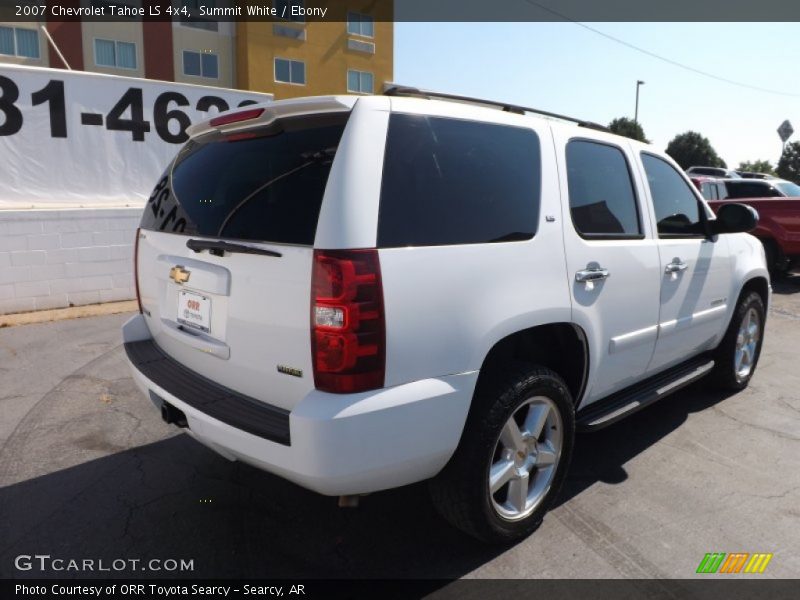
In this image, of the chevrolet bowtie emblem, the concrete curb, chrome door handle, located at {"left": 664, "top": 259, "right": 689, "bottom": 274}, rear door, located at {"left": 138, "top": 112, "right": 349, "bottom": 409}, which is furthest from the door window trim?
the concrete curb

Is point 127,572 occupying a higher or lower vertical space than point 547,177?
lower

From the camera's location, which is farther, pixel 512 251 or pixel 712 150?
pixel 712 150

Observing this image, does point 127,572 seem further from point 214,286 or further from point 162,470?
point 214,286

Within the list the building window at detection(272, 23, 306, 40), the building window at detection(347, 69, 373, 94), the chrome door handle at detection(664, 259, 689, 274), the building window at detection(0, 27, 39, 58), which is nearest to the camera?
the chrome door handle at detection(664, 259, 689, 274)

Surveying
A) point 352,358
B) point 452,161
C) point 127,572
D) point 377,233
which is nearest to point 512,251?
point 452,161

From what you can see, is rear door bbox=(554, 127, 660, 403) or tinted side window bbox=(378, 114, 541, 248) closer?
tinted side window bbox=(378, 114, 541, 248)

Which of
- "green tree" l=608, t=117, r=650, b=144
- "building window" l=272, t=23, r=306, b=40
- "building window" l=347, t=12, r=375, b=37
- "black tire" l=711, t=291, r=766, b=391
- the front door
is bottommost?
"black tire" l=711, t=291, r=766, b=391

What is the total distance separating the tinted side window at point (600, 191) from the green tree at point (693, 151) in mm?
62194

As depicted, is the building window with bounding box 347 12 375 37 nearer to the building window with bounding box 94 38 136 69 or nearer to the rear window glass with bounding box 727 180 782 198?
the building window with bounding box 94 38 136 69

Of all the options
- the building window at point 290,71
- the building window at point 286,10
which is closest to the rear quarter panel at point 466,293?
the building window at point 290,71

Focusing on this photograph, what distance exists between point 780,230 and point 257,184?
1028cm

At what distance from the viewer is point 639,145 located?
3812mm

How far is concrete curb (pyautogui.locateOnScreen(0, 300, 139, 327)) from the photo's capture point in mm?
6676

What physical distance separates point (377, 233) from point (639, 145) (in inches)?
94.3
